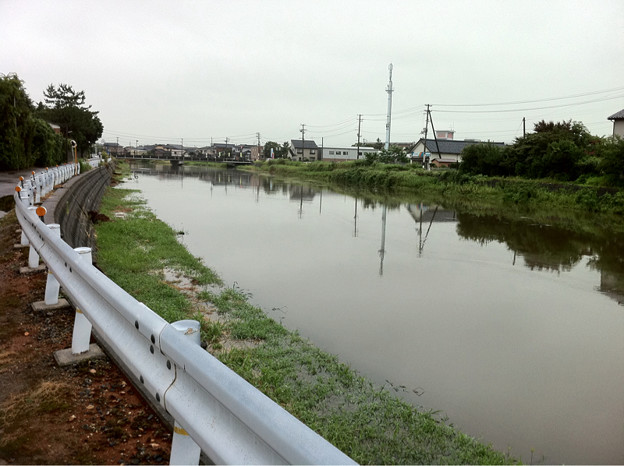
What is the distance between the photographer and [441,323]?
579cm

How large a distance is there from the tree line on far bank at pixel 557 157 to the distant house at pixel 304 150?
4595 cm

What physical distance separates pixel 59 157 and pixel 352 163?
76.6ft

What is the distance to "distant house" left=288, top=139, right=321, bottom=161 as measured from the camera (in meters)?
71.4

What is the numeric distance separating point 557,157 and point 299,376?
21.2 metres

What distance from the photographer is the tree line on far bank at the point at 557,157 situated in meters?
A: 18.2

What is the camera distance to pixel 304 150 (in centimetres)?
7231

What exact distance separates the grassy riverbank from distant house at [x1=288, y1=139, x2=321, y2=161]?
36750mm

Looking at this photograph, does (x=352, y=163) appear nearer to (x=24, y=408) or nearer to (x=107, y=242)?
(x=107, y=242)

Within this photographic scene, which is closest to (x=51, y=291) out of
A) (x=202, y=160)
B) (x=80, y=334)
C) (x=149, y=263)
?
(x=80, y=334)

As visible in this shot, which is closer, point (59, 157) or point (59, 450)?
point (59, 450)

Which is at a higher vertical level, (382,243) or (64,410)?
(64,410)

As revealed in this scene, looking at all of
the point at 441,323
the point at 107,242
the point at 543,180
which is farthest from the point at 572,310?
the point at 543,180

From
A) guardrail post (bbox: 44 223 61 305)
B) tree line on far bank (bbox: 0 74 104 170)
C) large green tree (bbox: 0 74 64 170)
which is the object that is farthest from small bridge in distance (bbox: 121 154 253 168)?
guardrail post (bbox: 44 223 61 305)

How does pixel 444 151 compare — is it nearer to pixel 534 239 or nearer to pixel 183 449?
pixel 534 239
